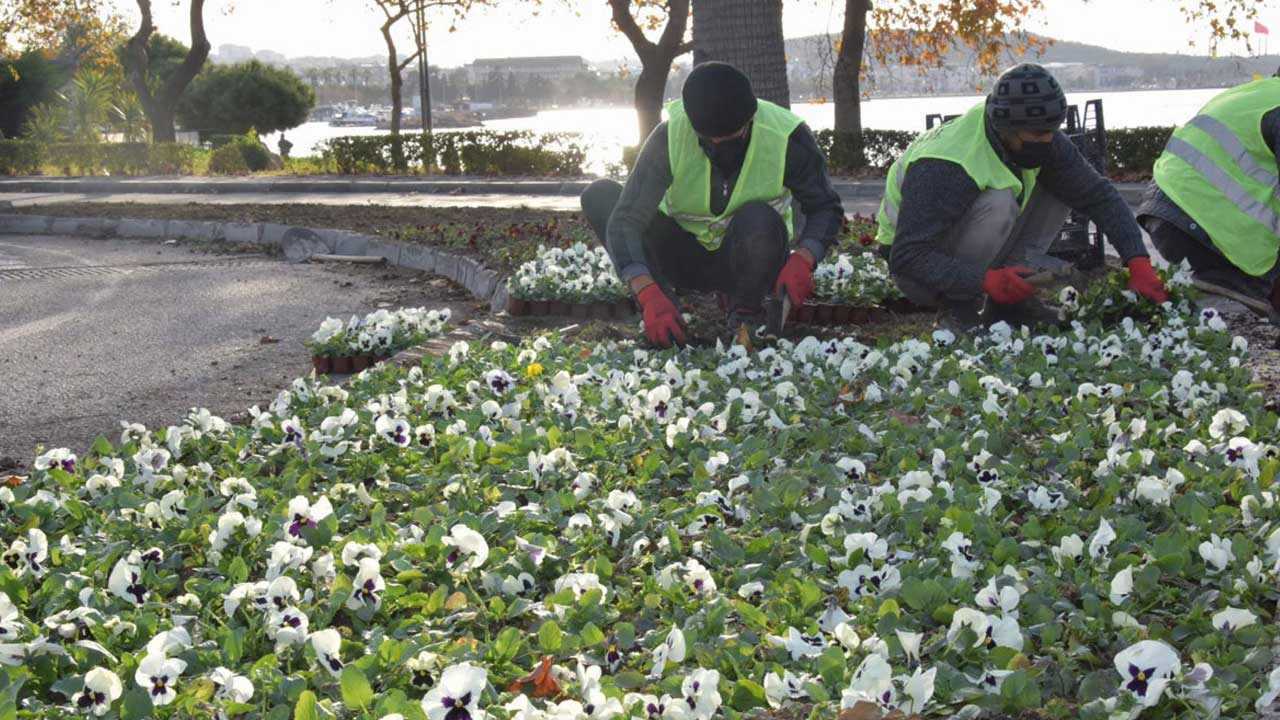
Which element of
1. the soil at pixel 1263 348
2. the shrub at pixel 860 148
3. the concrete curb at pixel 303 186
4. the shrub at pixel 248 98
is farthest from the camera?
the shrub at pixel 248 98

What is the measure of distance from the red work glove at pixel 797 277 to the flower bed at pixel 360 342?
1787 mm

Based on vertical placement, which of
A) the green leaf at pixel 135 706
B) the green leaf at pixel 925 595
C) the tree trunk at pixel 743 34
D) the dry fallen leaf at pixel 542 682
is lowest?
the dry fallen leaf at pixel 542 682

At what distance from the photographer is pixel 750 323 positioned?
6094 millimetres

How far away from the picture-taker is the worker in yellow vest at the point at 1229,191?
18.8 ft

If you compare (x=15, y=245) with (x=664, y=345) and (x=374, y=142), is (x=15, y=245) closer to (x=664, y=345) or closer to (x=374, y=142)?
(x=664, y=345)

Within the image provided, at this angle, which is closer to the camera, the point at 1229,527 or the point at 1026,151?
the point at 1229,527

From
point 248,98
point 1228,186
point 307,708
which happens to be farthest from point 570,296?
point 248,98

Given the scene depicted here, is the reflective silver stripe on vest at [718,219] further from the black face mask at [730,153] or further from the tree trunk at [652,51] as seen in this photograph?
the tree trunk at [652,51]

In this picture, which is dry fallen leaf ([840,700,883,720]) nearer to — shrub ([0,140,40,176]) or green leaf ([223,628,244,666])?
green leaf ([223,628,244,666])

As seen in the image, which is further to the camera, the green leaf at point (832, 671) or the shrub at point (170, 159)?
the shrub at point (170, 159)

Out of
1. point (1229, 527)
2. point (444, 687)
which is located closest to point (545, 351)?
point (1229, 527)

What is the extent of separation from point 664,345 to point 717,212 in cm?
77

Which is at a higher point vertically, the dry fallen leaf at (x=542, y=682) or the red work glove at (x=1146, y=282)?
the red work glove at (x=1146, y=282)

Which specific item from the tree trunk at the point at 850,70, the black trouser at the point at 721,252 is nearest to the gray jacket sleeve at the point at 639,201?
the black trouser at the point at 721,252
